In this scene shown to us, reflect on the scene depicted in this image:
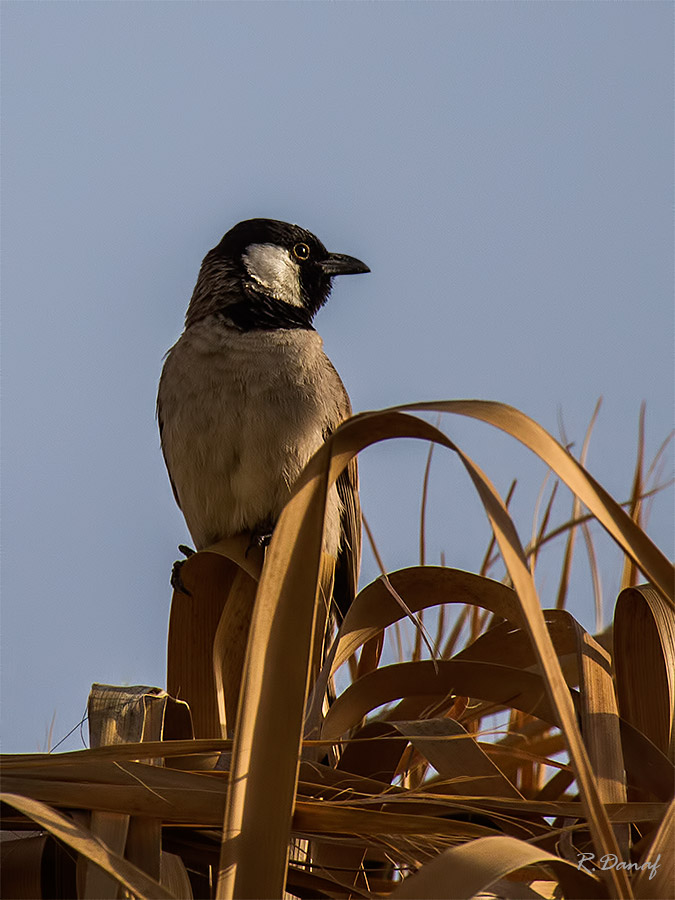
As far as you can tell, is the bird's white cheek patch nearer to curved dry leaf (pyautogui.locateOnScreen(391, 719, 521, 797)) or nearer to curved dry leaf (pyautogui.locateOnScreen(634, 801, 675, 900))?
curved dry leaf (pyautogui.locateOnScreen(391, 719, 521, 797))

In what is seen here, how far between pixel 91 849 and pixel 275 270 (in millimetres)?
3528

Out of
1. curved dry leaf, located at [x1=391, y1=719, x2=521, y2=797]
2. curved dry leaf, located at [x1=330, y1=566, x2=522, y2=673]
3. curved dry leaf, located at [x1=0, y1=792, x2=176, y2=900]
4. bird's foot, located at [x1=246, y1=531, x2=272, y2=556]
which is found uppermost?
bird's foot, located at [x1=246, y1=531, x2=272, y2=556]

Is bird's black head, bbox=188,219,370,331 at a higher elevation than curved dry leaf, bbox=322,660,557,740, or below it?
higher

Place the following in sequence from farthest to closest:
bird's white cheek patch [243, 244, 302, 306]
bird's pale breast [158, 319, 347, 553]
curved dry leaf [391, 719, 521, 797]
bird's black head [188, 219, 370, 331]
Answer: bird's white cheek patch [243, 244, 302, 306] → bird's black head [188, 219, 370, 331] → bird's pale breast [158, 319, 347, 553] → curved dry leaf [391, 719, 521, 797]

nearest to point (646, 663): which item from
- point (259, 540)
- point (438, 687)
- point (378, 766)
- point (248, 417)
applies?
point (438, 687)

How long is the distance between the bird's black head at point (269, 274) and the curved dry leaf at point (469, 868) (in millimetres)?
3037

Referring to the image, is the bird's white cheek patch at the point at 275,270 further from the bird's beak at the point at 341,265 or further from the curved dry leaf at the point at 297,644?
the curved dry leaf at the point at 297,644

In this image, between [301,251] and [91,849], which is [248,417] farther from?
[91,849]

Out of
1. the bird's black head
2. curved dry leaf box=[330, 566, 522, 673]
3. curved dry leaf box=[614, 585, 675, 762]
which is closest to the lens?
curved dry leaf box=[614, 585, 675, 762]

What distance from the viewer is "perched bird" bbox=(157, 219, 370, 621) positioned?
367 cm

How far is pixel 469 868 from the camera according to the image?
3.28 ft

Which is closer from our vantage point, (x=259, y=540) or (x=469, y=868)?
(x=469, y=868)

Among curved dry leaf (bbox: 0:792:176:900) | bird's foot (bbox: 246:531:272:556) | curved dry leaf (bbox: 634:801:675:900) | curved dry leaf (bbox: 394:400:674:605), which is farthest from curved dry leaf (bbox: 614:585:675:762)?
bird's foot (bbox: 246:531:272:556)

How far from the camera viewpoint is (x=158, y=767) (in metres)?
1.25
